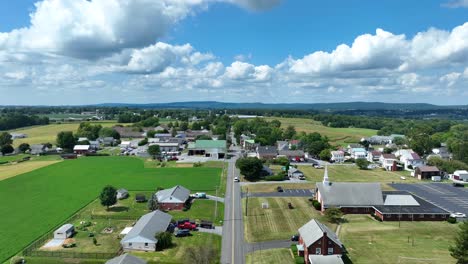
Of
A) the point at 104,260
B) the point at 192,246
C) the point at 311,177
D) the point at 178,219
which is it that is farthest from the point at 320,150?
the point at 104,260

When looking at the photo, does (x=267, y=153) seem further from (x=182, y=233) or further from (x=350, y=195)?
(x=182, y=233)

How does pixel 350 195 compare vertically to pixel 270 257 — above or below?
above

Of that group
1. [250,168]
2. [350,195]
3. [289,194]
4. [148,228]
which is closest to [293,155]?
[250,168]

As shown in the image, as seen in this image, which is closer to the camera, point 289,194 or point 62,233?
point 62,233

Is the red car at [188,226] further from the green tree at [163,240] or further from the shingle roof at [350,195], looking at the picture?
the shingle roof at [350,195]

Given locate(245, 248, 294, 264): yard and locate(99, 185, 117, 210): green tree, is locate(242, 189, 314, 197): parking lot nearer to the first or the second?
locate(99, 185, 117, 210): green tree
